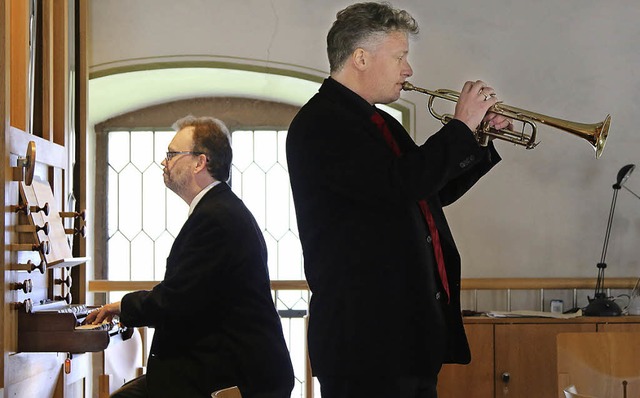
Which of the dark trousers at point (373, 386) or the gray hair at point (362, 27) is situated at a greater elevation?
the gray hair at point (362, 27)

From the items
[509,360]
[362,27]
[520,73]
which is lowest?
[509,360]

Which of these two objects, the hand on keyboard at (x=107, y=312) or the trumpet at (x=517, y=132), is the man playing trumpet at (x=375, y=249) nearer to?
the trumpet at (x=517, y=132)

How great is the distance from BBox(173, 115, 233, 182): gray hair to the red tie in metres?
1.26

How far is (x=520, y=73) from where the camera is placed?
5527 millimetres

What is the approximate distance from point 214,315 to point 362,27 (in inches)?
49.4

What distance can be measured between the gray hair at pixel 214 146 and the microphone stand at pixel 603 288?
2293 mm

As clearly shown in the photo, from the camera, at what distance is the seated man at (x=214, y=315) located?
330cm

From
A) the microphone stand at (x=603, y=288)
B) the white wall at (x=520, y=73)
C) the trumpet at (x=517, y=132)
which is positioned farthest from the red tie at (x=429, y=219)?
the white wall at (x=520, y=73)

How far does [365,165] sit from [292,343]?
3.69 m

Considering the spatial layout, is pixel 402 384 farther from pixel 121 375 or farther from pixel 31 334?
pixel 121 375

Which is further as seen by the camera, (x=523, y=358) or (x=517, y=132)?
(x=523, y=358)

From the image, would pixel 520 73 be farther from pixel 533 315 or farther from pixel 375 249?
pixel 375 249

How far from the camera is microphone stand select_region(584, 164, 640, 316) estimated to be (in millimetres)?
5043

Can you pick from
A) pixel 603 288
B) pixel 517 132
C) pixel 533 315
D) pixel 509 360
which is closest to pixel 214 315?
pixel 517 132
